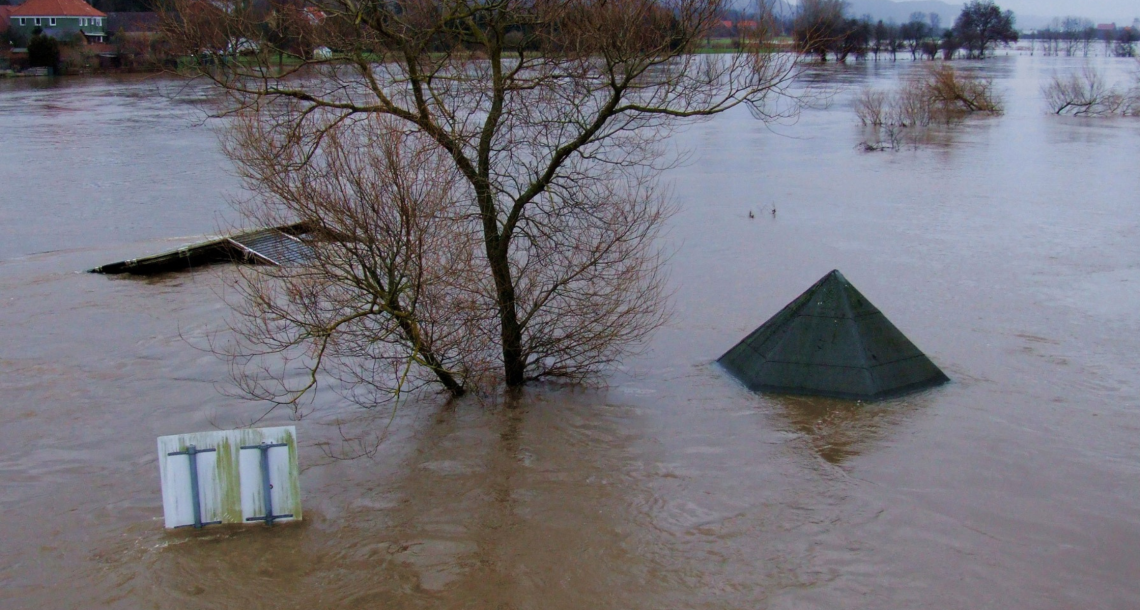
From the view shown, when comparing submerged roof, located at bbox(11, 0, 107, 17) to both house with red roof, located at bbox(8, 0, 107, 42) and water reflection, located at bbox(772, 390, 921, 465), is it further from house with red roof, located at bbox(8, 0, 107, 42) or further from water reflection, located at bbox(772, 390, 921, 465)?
water reflection, located at bbox(772, 390, 921, 465)

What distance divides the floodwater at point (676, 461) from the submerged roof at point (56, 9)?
5295 centimetres

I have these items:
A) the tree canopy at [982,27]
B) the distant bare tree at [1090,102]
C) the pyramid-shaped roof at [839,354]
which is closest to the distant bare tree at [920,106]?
the distant bare tree at [1090,102]

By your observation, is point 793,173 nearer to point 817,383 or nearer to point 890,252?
point 890,252

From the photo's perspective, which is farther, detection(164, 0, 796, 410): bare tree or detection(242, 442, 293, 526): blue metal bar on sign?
detection(164, 0, 796, 410): bare tree

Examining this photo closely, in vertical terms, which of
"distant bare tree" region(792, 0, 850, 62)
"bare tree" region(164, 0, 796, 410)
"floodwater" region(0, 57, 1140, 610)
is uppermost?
"distant bare tree" region(792, 0, 850, 62)

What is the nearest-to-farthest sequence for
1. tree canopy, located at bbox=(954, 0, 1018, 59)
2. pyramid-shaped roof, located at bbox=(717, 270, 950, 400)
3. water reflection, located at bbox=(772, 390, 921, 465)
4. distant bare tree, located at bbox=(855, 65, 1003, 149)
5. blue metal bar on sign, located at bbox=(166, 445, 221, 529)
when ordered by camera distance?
blue metal bar on sign, located at bbox=(166, 445, 221, 529) < water reflection, located at bbox=(772, 390, 921, 465) < pyramid-shaped roof, located at bbox=(717, 270, 950, 400) < distant bare tree, located at bbox=(855, 65, 1003, 149) < tree canopy, located at bbox=(954, 0, 1018, 59)

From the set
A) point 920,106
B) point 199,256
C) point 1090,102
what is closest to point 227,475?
Answer: point 199,256

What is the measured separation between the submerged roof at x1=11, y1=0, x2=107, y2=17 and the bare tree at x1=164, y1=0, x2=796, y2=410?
61.3 m

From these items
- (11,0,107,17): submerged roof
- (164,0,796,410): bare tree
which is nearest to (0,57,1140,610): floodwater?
(164,0,796,410): bare tree

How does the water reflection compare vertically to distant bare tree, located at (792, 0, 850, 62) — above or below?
below

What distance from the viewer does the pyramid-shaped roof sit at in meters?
11.0

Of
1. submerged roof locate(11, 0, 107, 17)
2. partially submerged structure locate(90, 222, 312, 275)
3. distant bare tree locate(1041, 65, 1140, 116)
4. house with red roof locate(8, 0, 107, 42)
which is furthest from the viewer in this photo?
submerged roof locate(11, 0, 107, 17)

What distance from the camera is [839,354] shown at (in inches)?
438

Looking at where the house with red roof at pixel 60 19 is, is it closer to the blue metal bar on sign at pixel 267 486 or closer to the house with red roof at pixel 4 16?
the house with red roof at pixel 4 16
